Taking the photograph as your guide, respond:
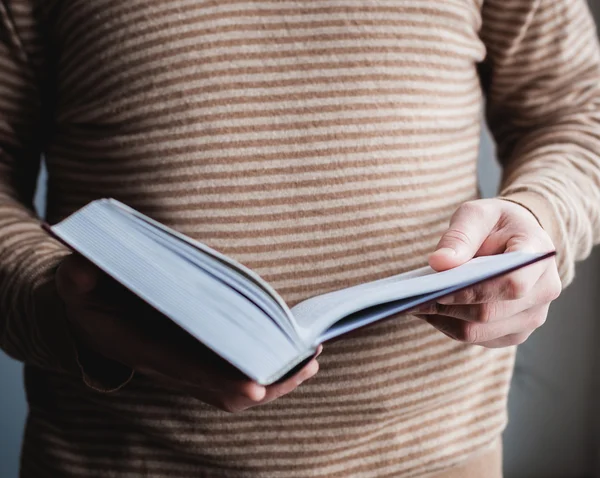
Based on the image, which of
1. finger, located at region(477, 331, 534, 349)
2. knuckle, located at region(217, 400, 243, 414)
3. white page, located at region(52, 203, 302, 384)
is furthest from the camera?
finger, located at region(477, 331, 534, 349)

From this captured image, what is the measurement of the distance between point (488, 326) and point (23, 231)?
445 mm

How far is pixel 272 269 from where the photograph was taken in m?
0.63

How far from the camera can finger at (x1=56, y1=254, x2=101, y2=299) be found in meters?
0.47

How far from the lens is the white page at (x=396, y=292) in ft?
1.32

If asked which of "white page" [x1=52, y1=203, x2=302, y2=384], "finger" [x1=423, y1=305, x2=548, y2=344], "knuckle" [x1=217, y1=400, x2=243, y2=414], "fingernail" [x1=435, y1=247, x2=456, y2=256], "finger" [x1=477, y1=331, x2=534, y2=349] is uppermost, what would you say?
"white page" [x1=52, y1=203, x2=302, y2=384]

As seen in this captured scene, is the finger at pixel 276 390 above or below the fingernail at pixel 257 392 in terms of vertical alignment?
below

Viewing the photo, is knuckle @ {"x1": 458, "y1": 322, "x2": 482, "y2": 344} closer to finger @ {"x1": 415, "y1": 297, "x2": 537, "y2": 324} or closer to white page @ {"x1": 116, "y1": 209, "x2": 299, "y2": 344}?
finger @ {"x1": 415, "y1": 297, "x2": 537, "y2": 324}

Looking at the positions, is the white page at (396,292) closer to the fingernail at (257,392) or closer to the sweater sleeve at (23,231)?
the fingernail at (257,392)

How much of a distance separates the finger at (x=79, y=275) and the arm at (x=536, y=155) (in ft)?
0.79

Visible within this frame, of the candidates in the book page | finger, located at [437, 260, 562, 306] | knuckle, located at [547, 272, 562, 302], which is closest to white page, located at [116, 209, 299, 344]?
the book page

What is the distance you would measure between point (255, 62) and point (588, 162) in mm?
368

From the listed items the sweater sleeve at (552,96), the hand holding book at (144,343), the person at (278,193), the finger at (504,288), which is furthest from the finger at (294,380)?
the sweater sleeve at (552,96)

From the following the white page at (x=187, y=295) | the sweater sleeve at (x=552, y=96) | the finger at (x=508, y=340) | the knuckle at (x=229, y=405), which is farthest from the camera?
the sweater sleeve at (x=552, y=96)

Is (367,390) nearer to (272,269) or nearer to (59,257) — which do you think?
(272,269)
